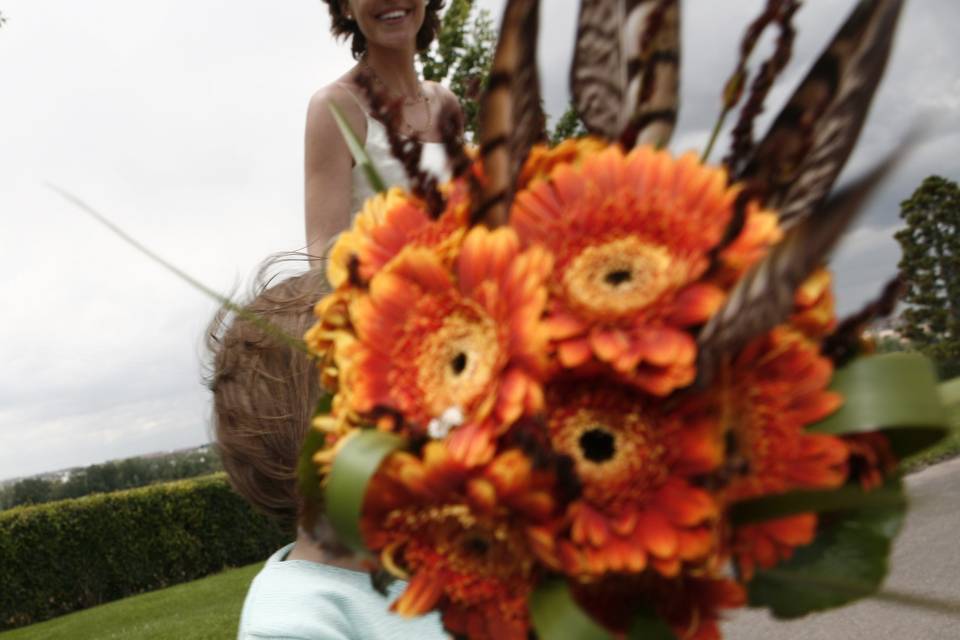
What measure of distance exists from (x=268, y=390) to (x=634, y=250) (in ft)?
4.19

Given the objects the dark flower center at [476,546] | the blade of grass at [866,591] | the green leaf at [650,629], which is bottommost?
the green leaf at [650,629]

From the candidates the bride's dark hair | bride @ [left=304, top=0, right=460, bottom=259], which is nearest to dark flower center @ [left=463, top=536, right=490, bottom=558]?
bride @ [left=304, top=0, right=460, bottom=259]

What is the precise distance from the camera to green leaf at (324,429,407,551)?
81 cm

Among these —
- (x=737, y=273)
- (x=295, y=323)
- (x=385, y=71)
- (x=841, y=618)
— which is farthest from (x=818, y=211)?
(x=841, y=618)

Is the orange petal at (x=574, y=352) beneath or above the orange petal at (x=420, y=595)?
above

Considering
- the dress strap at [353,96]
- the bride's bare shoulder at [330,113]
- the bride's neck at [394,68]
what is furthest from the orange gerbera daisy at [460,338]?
the bride's neck at [394,68]

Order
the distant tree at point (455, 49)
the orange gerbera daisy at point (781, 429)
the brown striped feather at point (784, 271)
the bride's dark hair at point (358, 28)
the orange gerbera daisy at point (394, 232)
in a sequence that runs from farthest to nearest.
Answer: the distant tree at point (455, 49) → the bride's dark hair at point (358, 28) → the orange gerbera daisy at point (394, 232) → the orange gerbera daisy at point (781, 429) → the brown striped feather at point (784, 271)

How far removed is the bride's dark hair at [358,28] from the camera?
10.6 feet

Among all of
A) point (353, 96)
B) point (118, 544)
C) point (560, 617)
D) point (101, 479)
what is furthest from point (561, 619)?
point (101, 479)

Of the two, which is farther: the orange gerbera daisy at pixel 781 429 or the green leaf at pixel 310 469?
the green leaf at pixel 310 469

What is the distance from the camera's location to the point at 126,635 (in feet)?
35.0

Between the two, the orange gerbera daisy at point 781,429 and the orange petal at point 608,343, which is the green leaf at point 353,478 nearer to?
the orange petal at point 608,343

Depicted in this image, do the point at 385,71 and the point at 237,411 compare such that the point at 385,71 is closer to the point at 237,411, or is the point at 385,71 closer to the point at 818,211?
the point at 237,411

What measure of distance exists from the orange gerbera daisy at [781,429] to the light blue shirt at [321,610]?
117 centimetres
